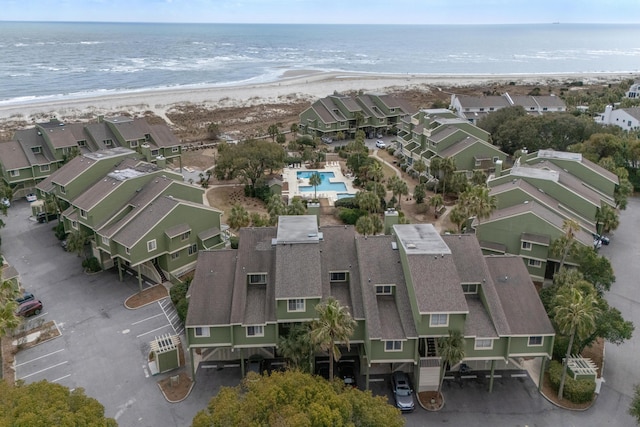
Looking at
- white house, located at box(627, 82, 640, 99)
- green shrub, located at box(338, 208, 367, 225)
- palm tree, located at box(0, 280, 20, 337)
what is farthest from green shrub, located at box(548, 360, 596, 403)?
white house, located at box(627, 82, 640, 99)

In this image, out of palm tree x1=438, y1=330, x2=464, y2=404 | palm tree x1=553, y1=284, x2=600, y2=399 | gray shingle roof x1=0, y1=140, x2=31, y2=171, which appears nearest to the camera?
palm tree x1=553, y1=284, x2=600, y2=399

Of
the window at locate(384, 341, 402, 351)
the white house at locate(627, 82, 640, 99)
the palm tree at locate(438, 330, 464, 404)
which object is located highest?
the white house at locate(627, 82, 640, 99)

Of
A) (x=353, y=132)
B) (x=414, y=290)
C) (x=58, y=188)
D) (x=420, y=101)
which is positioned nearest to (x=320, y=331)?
(x=414, y=290)

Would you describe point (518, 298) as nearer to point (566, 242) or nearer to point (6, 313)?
point (566, 242)

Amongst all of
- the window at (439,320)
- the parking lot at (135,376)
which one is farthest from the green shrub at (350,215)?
the window at (439,320)

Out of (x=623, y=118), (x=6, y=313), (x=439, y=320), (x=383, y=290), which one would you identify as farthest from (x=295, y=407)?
(x=623, y=118)

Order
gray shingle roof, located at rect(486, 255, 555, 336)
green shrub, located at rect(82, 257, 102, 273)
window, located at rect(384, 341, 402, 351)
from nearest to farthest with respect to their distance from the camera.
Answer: window, located at rect(384, 341, 402, 351) < gray shingle roof, located at rect(486, 255, 555, 336) < green shrub, located at rect(82, 257, 102, 273)

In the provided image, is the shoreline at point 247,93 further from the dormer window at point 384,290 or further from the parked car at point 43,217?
the dormer window at point 384,290

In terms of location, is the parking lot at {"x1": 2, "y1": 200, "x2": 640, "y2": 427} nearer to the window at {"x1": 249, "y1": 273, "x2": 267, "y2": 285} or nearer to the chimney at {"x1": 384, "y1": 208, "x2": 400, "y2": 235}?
the window at {"x1": 249, "y1": 273, "x2": 267, "y2": 285}
